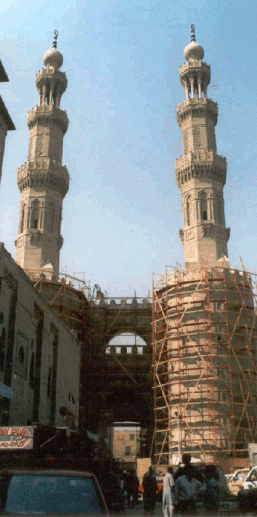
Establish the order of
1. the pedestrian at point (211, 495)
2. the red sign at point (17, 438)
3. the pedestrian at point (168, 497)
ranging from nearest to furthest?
→ the red sign at point (17, 438)
the pedestrian at point (211, 495)
the pedestrian at point (168, 497)

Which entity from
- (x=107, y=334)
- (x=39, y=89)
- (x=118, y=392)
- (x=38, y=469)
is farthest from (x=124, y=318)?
(x=38, y=469)

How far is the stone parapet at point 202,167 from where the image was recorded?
42.9 metres

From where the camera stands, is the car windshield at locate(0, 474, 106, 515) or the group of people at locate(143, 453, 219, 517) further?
the group of people at locate(143, 453, 219, 517)

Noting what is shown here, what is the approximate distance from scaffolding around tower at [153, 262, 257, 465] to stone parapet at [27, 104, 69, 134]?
65.3ft

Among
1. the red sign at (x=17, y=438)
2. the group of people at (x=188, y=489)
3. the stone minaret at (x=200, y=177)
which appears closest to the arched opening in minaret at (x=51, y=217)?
the stone minaret at (x=200, y=177)

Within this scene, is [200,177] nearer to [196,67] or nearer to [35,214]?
[196,67]

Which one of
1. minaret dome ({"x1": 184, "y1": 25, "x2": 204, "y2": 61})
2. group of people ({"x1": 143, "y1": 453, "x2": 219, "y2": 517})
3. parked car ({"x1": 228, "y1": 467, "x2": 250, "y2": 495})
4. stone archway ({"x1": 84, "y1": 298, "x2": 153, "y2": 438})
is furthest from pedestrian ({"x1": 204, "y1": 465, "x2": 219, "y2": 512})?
minaret dome ({"x1": 184, "y1": 25, "x2": 204, "y2": 61})

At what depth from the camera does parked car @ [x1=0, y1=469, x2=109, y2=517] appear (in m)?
5.55

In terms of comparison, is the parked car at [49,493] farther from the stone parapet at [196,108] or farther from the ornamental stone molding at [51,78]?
the ornamental stone molding at [51,78]

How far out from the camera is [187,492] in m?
10.1

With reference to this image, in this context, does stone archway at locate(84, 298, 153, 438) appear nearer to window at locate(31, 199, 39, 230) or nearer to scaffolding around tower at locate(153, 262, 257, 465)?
scaffolding around tower at locate(153, 262, 257, 465)

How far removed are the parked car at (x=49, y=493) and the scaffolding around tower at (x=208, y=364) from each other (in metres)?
26.6

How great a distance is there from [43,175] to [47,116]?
6821 mm

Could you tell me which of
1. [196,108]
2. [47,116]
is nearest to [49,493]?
[196,108]
